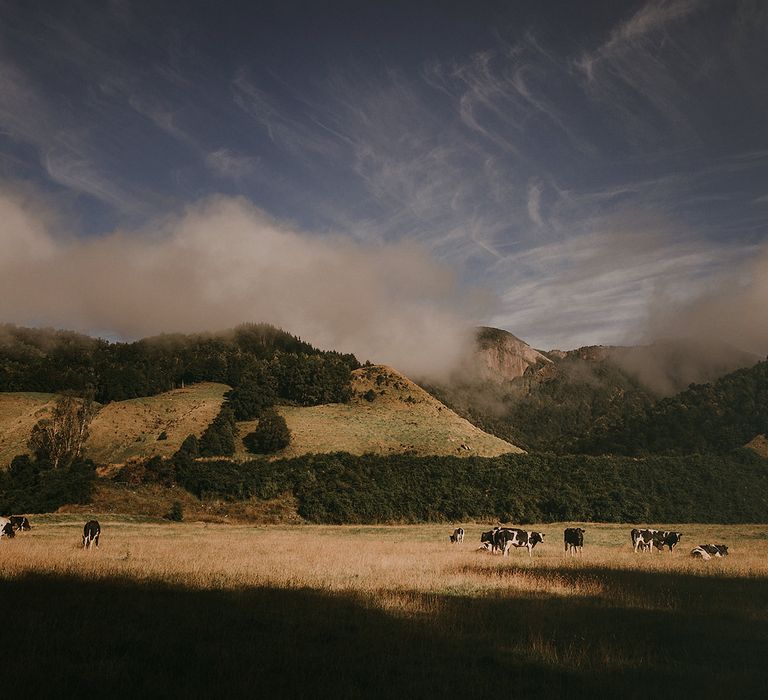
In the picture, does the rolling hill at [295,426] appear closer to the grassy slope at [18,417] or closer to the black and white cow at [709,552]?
the grassy slope at [18,417]

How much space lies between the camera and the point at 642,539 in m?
35.8

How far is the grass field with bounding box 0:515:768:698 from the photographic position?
27.0 feet

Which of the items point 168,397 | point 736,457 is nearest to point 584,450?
point 736,457

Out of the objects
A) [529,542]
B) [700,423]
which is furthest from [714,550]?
[700,423]

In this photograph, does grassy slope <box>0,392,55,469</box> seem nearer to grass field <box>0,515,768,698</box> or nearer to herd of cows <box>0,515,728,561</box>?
herd of cows <box>0,515,728,561</box>

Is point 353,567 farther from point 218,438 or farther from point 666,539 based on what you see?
point 218,438

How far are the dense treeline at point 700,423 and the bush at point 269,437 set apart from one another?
85.8 meters

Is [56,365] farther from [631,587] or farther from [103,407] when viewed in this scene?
[631,587]

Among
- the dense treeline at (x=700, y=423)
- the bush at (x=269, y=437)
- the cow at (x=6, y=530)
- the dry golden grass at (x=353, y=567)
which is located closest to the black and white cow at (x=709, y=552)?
the dry golden grass at (x=353, y=567)

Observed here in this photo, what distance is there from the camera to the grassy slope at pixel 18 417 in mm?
83438

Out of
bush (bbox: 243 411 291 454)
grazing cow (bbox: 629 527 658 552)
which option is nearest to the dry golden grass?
grazing cow (bbox: 629 527 658 552)

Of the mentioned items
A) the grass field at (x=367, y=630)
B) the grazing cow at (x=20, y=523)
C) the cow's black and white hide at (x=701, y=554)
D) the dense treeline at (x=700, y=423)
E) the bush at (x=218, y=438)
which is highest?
the dense treeline at (x=700, y=423)

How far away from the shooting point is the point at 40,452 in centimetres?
8038

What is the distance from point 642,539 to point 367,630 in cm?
3082
